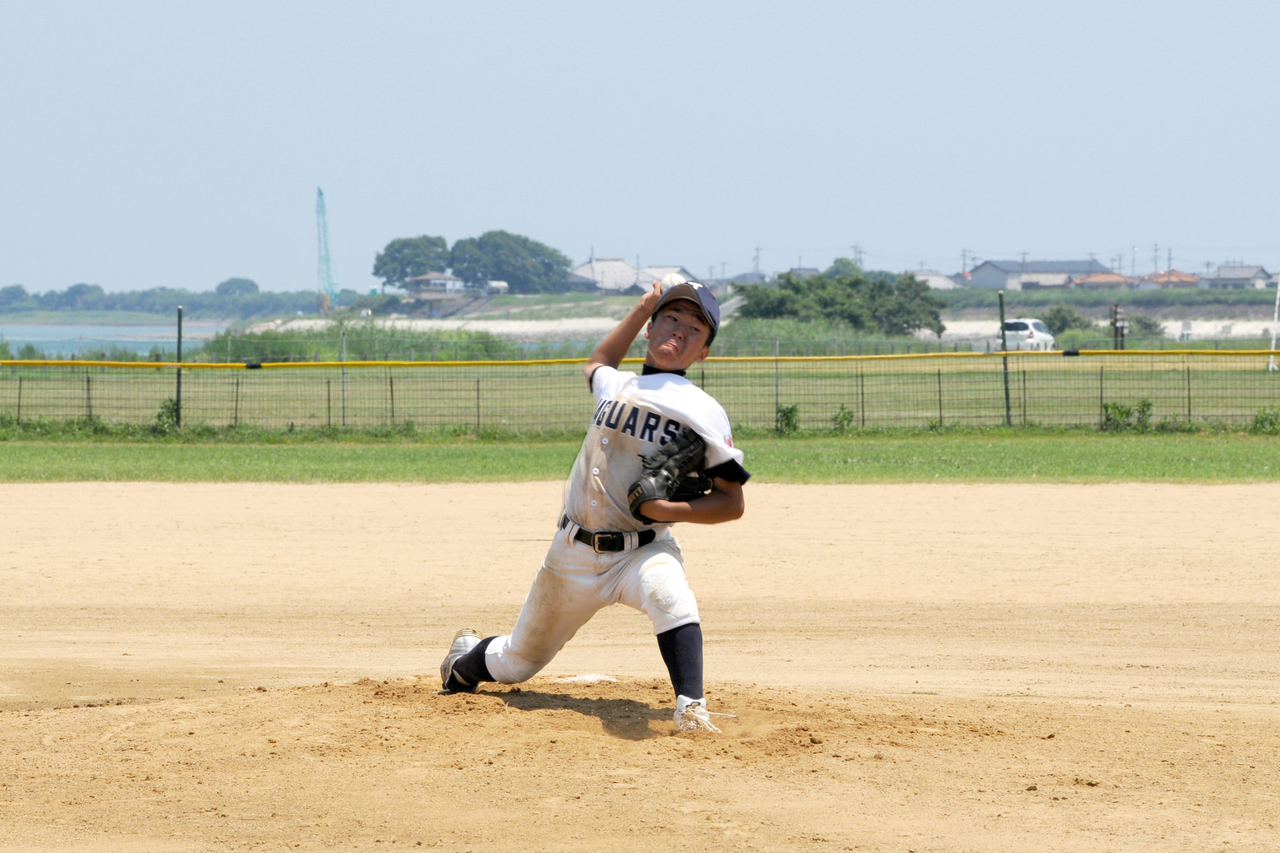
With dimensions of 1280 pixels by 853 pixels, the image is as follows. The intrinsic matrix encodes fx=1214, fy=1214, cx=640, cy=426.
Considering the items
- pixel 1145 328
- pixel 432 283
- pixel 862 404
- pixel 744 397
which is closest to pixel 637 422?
pixel 862 404

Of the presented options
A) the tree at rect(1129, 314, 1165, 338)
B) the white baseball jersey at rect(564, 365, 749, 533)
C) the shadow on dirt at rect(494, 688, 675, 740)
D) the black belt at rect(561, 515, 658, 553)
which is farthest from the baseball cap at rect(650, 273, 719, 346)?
the tree at rect(1129, 314, 1165, 338)

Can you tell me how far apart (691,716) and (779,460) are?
540 inches

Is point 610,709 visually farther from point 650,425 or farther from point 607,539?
point 650,425

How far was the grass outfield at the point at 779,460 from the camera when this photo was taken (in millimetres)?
16203

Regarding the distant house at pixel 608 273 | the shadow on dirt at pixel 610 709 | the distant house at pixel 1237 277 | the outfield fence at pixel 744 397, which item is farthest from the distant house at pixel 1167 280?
the shadow on dirt at pixel 610 709

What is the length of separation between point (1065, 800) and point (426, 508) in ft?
33.1

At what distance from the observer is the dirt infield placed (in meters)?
4.16

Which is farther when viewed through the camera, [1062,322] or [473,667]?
[1062,322]

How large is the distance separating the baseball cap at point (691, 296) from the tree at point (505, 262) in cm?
14555

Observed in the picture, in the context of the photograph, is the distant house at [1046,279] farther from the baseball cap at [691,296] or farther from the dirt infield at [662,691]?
the baseball cap at [691,296]

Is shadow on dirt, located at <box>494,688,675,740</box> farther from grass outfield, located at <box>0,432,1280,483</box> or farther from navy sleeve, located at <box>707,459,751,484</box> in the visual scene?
grass outfield, located at <box>0,432,1280,483</box>

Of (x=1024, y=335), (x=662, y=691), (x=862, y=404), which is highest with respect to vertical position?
(x=1024, y=335)

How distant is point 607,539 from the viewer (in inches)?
191

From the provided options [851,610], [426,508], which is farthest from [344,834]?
[426,508]
